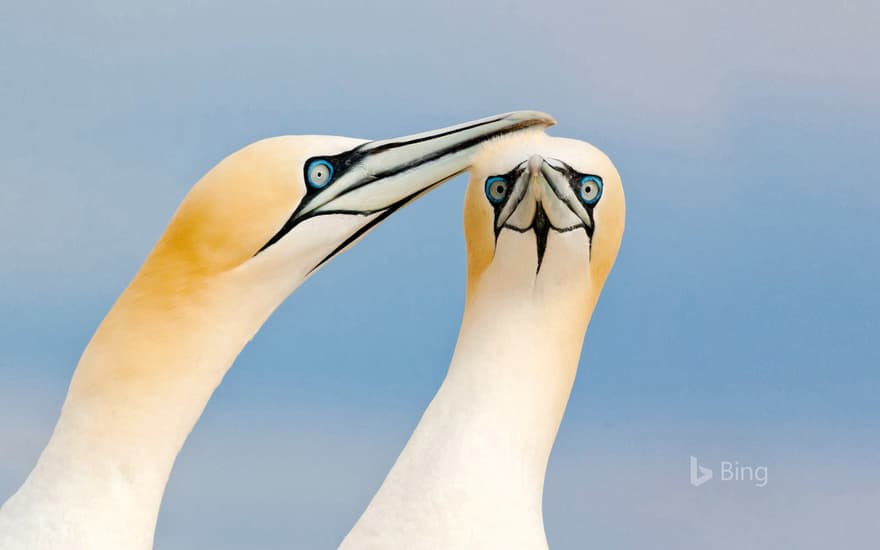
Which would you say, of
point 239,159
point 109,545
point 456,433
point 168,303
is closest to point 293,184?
point 239,159

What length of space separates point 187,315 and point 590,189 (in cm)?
201

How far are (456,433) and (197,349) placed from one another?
1.25 metres

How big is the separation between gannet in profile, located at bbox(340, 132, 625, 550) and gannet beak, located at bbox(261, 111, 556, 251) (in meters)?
0.09

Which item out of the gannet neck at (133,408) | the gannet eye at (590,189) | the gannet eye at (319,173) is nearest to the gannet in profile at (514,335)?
the gannet eye at (590,189)

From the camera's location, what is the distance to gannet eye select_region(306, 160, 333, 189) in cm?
756

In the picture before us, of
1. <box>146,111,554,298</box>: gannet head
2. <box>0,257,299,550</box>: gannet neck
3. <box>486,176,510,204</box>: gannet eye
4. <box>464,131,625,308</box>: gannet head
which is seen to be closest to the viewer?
<box>0,257,299,550</box>: gannet neck

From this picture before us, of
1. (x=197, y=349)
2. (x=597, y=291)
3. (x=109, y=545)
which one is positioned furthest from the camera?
(x=597, y=291)

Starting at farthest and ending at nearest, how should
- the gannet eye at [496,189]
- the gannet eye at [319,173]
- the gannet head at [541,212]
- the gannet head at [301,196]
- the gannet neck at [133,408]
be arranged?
1. the gannet eye at [496,189]
2. the gannet head at [541,212]
3. the gannet eye at [319,173]
4. the gannet head at [301,196]
5. the gannet neck at [133,408]

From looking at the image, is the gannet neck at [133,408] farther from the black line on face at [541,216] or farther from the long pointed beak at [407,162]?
the black line on face at [541,216]

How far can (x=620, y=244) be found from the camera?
26.7 feet

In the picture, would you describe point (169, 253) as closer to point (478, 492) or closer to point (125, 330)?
point (125, 330)

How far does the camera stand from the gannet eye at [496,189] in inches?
308

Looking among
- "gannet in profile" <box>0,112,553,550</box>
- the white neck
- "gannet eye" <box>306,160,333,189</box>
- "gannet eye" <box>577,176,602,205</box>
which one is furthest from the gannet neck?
"gannet eye" <box>577,176,602,205</box>

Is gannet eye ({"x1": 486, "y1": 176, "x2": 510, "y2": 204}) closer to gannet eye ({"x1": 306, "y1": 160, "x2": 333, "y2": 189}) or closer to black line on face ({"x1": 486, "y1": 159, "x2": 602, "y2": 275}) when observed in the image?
black line on face ({"x1": 486, "y1": 159, "x2": 602, "y2": 275})
